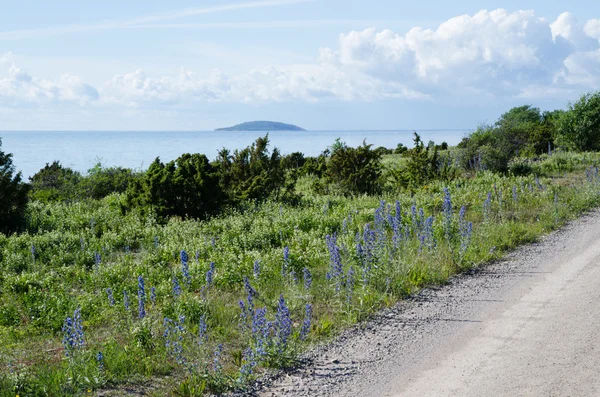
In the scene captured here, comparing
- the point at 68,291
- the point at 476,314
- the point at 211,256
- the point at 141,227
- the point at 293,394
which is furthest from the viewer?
the point at 141,227

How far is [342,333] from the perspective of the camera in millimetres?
6336

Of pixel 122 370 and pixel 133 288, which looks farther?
pixel 133 288

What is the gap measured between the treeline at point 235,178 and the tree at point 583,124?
3.82 metres

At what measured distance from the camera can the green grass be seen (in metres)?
5.39

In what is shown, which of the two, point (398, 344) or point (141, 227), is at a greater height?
point (141, 227)

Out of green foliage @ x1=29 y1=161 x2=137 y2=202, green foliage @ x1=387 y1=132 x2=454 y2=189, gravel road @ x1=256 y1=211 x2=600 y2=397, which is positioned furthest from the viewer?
green foliage @ x1=29 y1=161 x2=137 y2=202

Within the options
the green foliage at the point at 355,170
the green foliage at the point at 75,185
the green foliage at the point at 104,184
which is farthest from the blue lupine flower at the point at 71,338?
the green foliage at the point at 104,184

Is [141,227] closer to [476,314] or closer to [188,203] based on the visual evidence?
[188,203]

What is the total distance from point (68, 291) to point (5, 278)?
1.46 m

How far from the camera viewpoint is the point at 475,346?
580 cm

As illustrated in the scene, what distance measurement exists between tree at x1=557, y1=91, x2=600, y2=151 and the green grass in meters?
Answer: 15.3

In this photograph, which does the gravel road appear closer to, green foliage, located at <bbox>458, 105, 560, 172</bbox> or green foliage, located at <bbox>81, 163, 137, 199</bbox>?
green foliage, located at <bbox>458, 105, 560, 172</bbox>

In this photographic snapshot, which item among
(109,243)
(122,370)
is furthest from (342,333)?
(109,243)

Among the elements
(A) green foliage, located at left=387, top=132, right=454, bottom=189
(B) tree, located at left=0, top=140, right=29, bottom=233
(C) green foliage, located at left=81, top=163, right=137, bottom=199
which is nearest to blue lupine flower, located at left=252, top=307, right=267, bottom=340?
(B) tree, located at left=0, top=140, right=29, bottom=233
